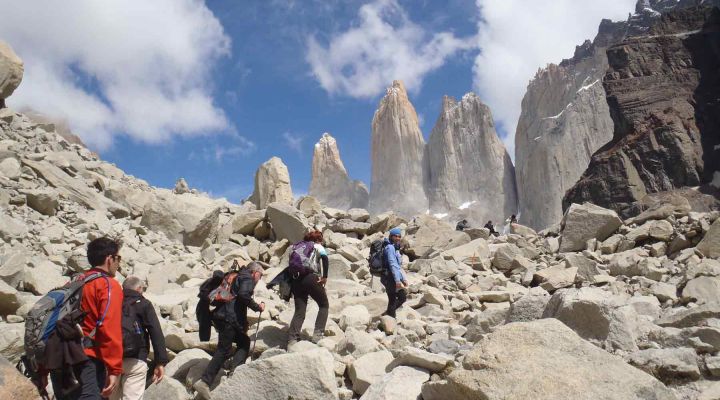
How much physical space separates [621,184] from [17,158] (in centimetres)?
3117

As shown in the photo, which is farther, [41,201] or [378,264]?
[41,201]

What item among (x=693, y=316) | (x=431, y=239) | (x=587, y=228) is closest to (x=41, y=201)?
(x=431, y=239)

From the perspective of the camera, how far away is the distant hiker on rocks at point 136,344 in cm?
400

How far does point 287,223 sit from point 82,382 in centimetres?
1099

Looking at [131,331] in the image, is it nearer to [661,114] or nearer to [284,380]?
[284,380]

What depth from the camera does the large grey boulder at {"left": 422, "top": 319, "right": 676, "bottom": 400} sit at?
10.6 ft

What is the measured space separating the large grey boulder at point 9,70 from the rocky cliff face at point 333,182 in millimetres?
57036

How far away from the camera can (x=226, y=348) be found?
215 inches

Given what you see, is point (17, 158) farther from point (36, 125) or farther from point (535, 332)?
point (535, 332)

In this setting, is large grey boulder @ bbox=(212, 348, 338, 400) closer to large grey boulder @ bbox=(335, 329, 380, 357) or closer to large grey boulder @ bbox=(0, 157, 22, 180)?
large grey boulder @ bbox=(335, 329, 380, 357)

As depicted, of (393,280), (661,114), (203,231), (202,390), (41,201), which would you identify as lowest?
(202,390)

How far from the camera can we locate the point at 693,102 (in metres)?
33.4

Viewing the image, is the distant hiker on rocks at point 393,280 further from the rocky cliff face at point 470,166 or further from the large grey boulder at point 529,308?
the rocky cliff face at point 470,166

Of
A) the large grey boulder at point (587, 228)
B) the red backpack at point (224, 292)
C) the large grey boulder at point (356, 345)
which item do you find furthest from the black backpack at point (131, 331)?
the large grey boulder at point (587, 228)
